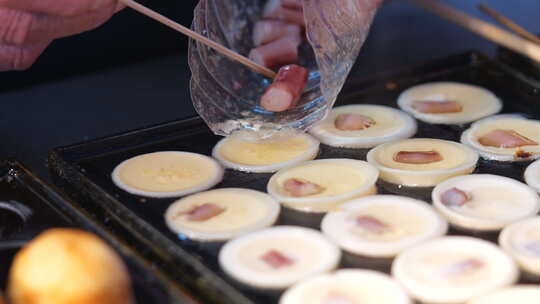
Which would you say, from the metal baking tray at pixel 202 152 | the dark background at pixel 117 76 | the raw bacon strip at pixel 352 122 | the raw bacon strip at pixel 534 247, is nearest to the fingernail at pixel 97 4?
the metal baking tray at pixel 202 152

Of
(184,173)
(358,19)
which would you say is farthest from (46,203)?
(358,19)

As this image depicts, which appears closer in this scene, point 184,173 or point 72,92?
point 184,173

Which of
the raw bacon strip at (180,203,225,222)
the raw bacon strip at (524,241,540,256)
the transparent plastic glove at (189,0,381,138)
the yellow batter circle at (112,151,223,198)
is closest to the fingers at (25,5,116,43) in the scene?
the transparent plastic glove at (189,0,381,138)

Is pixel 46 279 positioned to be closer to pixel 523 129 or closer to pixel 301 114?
pixel 301 114

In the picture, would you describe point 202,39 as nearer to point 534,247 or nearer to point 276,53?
point 276,53

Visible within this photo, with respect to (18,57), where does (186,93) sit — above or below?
below

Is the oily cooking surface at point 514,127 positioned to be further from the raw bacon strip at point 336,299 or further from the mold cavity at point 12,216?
the mold cavity at point 12,216

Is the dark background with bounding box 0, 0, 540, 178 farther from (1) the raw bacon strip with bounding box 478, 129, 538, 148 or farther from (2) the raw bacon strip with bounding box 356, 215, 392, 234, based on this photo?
(2) the raw bacon strip with bounding box 356, 215, 392, 234
